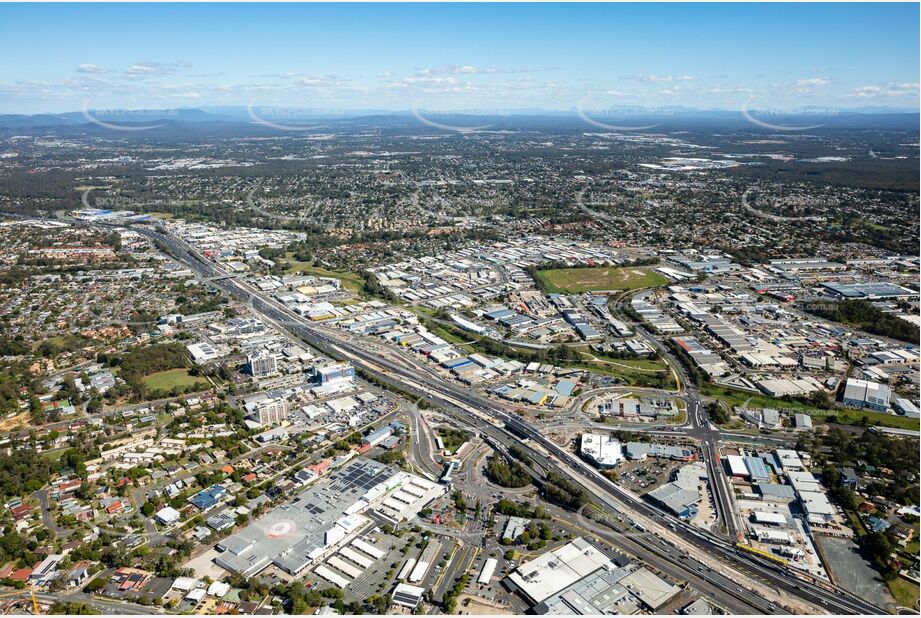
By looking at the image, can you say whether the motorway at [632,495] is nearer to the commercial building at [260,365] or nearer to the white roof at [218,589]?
the commercial building at [260,365]

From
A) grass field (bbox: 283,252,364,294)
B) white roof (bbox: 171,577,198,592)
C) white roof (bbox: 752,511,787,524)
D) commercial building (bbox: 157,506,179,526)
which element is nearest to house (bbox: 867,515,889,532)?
white roof (bbox: 752,511,787,524)

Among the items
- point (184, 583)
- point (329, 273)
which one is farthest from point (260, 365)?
point (329, 273)

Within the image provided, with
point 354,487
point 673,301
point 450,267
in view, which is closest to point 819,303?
point 673,301

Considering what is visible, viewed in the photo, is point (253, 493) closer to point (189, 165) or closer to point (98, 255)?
point (98, 255)

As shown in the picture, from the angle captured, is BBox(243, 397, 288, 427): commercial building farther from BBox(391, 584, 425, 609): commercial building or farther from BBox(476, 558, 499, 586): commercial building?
BBox(476, 558, 499, 586): commercial building

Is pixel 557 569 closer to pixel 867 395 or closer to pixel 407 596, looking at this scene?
pixel 407 596

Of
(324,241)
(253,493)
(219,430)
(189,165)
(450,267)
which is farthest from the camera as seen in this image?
(189,165)
